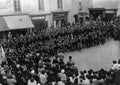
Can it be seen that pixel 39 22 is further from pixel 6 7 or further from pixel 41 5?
pixel 6 7

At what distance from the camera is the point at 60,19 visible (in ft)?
116

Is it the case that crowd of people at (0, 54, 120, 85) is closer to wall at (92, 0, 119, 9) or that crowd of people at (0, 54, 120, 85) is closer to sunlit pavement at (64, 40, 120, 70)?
sunlit pavement at (64, 40, 120, 70)

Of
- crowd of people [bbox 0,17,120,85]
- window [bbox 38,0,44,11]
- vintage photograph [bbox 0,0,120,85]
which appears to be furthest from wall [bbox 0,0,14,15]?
window [bbox 38,0,44,11]

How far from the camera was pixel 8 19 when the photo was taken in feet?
102

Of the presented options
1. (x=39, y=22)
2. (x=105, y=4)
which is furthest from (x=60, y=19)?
(x=105, y=4)

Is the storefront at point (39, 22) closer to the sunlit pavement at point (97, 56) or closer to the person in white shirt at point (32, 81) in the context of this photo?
the sunlit pavement at point (97, 56)

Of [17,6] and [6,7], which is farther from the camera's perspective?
[17,6]

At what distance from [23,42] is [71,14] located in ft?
46.8

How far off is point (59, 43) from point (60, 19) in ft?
39.8

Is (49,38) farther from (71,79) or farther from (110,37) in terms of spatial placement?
(71,79)

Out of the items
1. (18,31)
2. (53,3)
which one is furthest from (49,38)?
(53,3)

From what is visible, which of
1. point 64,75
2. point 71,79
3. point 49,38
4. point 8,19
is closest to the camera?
point 71,79

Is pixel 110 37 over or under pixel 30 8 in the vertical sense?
under

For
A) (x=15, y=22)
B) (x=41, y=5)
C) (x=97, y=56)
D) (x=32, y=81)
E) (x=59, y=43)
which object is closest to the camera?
(x=32, y=81)
